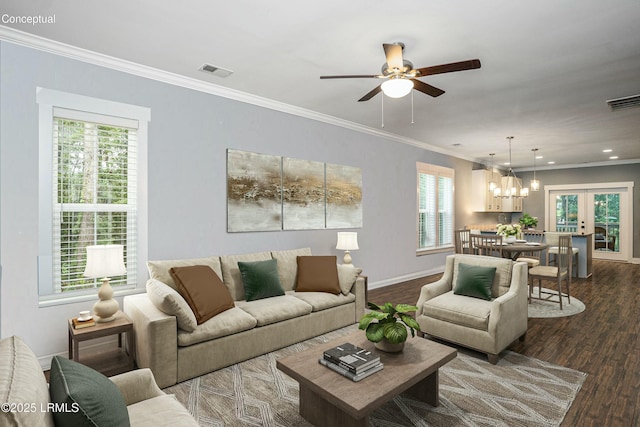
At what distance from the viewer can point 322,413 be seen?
2.11 meters

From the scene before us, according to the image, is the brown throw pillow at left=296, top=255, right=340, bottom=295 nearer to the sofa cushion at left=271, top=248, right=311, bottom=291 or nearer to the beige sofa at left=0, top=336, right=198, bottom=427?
the sofa cushion at left=271, top=248, right=311, bottom=291

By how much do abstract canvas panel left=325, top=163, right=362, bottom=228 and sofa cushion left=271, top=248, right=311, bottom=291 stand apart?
3.51 ft

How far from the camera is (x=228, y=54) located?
10.2ft

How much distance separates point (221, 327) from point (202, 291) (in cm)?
38

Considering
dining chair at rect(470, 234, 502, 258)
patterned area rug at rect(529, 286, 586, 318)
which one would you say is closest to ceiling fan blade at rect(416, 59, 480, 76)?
dining chair at rect(470, 234, 502, 258)

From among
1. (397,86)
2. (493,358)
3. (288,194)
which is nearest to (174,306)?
A: (288,194)

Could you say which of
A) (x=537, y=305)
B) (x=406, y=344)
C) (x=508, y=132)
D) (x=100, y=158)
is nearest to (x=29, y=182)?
(x=100, y=158)

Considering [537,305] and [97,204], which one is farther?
[537,305]

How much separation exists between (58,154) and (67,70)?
0.75 meters

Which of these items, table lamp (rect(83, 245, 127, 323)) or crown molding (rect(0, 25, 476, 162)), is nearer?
table lamp (rect(83, 245, 127, 323))

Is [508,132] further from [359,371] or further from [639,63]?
[359,371]

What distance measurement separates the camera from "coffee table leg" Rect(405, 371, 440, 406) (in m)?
2.37

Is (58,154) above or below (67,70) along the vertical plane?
below

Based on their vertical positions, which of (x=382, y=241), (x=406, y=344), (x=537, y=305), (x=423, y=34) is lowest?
(x=537, y=305)
